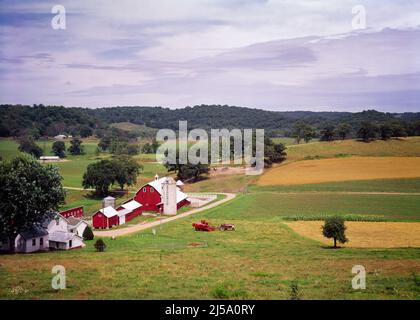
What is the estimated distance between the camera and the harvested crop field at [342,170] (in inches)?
3000

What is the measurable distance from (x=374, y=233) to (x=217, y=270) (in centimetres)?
2215

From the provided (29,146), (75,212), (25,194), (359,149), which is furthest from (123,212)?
(29,146)

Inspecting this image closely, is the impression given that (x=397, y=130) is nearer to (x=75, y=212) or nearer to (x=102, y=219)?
(x=75, y=212)

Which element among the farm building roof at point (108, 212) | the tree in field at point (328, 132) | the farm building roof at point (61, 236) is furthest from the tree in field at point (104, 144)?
the farm building roof at point (61, 236)

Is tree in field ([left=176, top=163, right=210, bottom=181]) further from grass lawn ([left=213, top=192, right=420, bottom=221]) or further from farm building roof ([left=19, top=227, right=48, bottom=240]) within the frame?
farm building roof ([left=19, top=227, right=48, bottom=240])

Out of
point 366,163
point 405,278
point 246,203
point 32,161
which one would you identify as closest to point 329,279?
point 405,278

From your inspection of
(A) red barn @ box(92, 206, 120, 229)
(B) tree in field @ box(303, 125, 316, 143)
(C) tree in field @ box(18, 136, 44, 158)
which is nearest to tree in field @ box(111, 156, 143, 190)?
(A) red barn @ box(92, 206, 120, 229)

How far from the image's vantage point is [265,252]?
108 ft

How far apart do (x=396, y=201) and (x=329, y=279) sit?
130 ft

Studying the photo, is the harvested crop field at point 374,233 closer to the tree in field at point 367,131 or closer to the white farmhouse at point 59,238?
the white farmhouse at point 59,238

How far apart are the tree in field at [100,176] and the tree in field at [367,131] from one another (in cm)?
5847

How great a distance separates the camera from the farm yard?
66.1 feet
